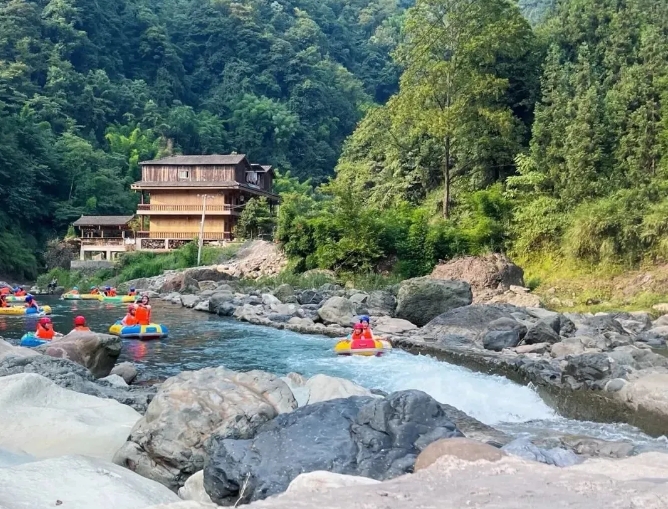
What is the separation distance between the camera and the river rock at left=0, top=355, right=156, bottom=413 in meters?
7.27

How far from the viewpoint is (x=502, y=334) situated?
1239cm

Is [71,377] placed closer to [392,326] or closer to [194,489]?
[194,489]

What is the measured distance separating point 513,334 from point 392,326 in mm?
3324

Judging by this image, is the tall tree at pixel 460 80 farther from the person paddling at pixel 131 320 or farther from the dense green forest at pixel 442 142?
the person paddling at pixel 131 320

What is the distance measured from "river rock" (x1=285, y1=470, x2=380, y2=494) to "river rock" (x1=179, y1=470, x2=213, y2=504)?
1161 mm

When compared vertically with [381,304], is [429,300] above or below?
above

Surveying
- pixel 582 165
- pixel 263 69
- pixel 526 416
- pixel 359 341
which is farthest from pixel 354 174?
pixel 263 69

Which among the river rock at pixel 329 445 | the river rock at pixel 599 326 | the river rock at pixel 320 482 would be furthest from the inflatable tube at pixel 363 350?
the river rock at pixel 320 482

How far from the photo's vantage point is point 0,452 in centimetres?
470

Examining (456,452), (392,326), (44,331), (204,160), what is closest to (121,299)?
(44,331)

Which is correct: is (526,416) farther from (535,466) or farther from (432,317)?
(432,317)

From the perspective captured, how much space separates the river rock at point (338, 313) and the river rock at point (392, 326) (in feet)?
2.91

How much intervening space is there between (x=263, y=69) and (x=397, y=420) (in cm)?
6706

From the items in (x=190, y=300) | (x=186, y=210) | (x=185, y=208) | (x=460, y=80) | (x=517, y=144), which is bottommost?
(x=190, y=300)
